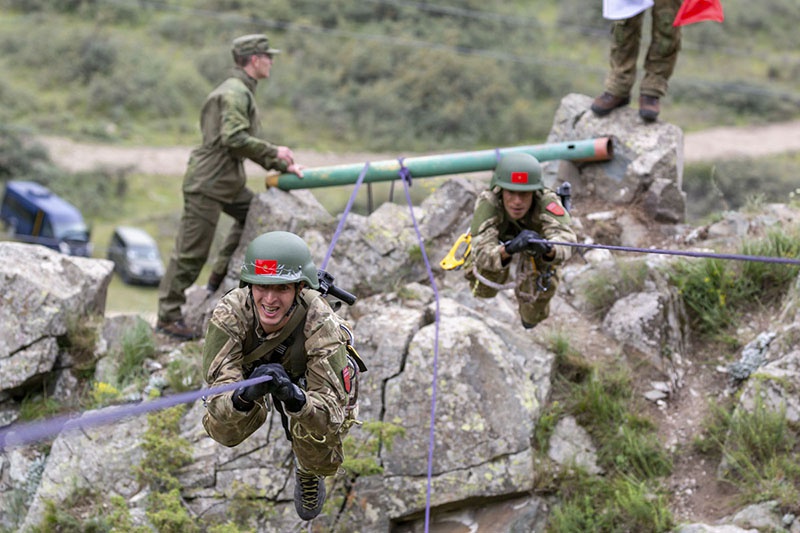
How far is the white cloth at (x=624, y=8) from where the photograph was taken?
1023 cm

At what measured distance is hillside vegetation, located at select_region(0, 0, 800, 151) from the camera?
35.2m

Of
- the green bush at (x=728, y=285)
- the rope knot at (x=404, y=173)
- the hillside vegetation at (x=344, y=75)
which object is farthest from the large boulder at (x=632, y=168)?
the hillside vegetation at (x=344, y=75)

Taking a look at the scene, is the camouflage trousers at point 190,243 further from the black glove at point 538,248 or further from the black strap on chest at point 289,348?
the black strap on chest at point 289,348

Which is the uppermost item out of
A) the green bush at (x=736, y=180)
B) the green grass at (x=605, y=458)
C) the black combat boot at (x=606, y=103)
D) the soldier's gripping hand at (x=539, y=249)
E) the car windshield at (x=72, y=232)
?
the black combat boot at (x=606, y=103)

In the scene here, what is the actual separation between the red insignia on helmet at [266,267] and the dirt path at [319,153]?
25.1m

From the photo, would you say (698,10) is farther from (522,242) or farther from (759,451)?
(759,451)

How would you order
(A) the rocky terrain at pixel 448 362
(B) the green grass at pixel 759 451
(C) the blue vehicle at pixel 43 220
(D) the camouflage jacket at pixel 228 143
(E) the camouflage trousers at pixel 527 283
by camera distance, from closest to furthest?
1. (E) the camouflage trousers at pixel 527 283
2. (B) the green grass at pixel 759 451
3. (A) the rocky terrain at pixel 448 362
4. (D) the camouflage jacket at pixel 228 143
5. (C) the blue vehicle at pixel 43 220

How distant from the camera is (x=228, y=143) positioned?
31.6 feet

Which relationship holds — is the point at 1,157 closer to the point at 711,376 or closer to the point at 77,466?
the point at 77,466

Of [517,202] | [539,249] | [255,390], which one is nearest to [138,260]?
[517,202]

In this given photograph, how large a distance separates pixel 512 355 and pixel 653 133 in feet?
11.3

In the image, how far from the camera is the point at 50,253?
10250mm

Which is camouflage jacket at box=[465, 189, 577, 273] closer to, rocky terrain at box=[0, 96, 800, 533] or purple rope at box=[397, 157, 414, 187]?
rocky terrain at box=[0, 96, 800, 533]

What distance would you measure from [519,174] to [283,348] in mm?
2605
